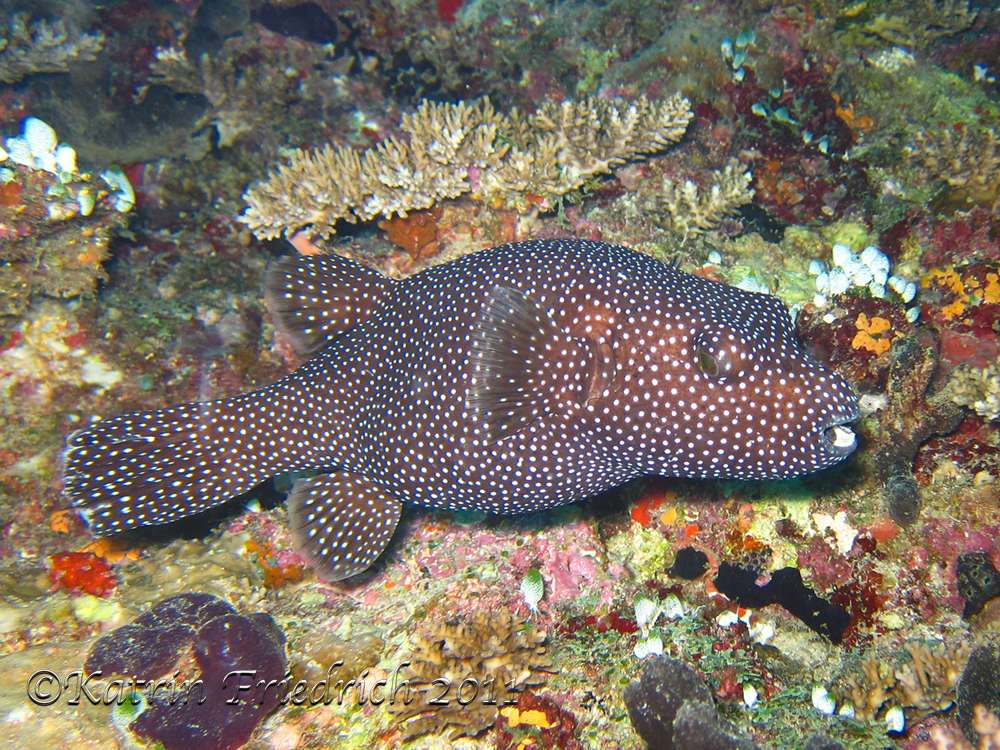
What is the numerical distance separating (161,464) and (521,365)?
3.77 meters

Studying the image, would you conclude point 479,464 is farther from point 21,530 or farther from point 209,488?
point 21,530

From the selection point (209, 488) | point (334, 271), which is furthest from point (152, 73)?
point (209, 488)

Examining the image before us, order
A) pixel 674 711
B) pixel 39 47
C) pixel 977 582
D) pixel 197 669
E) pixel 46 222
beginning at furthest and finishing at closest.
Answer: pixel 39 47
pixel 46 222
pixel 977 582
pixel 197 669
pixel 674 711

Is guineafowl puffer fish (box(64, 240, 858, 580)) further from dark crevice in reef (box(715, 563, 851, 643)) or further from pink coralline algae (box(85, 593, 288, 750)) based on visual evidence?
dark crevice in reef (box(715, 563, 851, 643))

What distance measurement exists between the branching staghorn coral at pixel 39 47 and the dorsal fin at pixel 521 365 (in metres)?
A: 11.2

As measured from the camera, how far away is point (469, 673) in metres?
4.42

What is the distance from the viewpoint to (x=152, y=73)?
35.3 ft

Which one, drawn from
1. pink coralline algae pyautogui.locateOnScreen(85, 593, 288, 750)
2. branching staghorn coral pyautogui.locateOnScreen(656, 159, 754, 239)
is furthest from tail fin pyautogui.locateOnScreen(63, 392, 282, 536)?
branching staghorn coral pyautogui.locateOnScreen(656, 159, 754, 239)

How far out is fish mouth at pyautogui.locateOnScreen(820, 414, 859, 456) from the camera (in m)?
4.30

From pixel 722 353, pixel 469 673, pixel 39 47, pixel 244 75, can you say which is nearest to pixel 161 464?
pixel 469 673

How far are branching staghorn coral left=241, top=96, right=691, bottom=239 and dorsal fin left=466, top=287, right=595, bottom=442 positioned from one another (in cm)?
289

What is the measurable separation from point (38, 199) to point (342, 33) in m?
6.41

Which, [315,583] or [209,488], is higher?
[209,488]

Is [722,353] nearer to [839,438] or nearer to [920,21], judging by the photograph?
[839,438]
